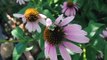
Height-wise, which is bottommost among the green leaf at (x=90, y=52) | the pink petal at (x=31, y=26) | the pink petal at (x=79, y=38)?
the green leaf at (x=90, y=52)

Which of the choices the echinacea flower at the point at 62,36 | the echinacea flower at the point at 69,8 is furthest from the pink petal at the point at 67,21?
the echinacea flower at the point at 69,8

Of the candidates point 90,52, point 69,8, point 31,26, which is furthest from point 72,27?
point 69,8

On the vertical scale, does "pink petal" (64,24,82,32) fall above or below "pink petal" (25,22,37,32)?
above

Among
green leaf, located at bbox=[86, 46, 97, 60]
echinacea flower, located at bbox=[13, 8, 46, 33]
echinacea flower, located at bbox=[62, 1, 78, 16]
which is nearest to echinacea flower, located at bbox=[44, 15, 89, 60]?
green leaf, located at bbox=[86, 46, 97, 60]

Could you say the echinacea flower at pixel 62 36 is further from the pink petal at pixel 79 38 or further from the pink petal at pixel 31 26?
the pink petal at pixel 31 26

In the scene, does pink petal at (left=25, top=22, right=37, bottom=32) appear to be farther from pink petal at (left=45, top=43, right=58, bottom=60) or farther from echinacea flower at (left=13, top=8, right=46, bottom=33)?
pink petal at (left=45, top=43, right=58, bottom=60)

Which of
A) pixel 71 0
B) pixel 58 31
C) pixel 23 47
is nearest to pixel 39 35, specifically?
pixel 23 47

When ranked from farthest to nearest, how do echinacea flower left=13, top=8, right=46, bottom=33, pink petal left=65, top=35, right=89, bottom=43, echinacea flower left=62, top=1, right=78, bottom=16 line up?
echinacea flower left=62, top=1, right=78, bottom=16 → echinacea flower left=13, top=8, right=46, bottom=33 → pink petal left=65, top=35, right=89, bottom=43

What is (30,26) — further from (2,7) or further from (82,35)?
(2,7)
